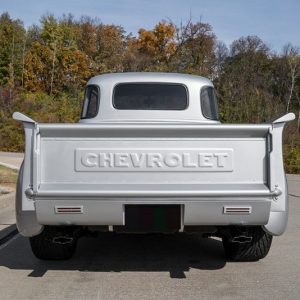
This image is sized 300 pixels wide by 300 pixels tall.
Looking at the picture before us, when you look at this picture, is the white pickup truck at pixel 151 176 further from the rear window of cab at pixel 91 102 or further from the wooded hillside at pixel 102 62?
the wooded hillside at pixel 102 62

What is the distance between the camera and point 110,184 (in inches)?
195

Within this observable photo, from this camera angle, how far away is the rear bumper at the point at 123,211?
4859mm

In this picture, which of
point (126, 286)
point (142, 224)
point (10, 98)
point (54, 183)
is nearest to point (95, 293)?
point (126, 286)

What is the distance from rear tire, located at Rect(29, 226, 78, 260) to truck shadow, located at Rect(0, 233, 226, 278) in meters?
0.09

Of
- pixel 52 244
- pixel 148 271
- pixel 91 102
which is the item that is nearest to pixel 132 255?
pixel 148 271

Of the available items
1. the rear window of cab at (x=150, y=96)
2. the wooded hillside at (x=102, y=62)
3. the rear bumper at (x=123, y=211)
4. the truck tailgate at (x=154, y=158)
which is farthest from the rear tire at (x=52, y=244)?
the wooded hillside at (x=102, y=62)

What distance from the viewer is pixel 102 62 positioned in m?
44.5

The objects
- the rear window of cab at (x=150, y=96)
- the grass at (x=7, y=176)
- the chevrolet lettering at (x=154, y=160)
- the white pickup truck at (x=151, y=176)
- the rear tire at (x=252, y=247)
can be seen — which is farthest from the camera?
the grass at (x=7, y=176)

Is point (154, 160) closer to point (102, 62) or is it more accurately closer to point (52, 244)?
point (52, 244)

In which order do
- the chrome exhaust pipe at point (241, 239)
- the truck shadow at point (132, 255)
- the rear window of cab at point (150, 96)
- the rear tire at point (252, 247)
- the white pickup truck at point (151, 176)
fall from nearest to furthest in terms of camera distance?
the white pickup truck at point (151, 176)
the chrome exhaust pipe at point (241, 239)
the rear tire at point (252, 247)
the truck shadow at point (132, 255)
the rear window of cab at point (150, 96)

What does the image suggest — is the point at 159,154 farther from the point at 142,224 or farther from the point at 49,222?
the point at 49,222

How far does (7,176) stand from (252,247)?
1057 cm

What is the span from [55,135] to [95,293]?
57.2 inches

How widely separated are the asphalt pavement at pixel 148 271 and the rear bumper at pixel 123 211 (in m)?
0.65
